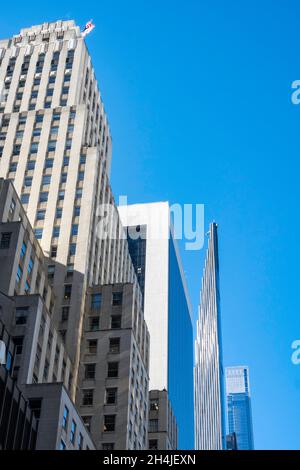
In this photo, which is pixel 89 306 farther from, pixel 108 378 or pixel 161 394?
pixel 161 394

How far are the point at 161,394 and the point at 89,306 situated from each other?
91.9 ft

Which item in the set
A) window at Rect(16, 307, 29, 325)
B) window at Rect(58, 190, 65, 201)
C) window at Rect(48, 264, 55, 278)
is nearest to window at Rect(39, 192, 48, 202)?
window at Rect(58, 190, 65, 201)

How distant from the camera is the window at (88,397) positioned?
99.1 metres

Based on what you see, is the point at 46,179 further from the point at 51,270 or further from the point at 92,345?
the point at 92,345

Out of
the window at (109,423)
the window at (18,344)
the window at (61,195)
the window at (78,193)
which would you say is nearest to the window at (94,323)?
the window at (109,423)

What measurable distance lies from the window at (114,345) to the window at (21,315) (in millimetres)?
24752

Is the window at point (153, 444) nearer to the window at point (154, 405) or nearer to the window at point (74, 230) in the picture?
the window at point (154, 405)

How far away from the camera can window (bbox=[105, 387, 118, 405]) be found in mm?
98500

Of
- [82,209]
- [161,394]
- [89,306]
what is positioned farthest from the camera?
[161,394]

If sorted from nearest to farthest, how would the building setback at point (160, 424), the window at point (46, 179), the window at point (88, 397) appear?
the window at point (88, 397) → the building setback at point (160, 424) → the window at point (46, 179)

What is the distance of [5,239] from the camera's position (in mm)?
88500

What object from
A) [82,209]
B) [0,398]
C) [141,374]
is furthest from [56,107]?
[0,398]

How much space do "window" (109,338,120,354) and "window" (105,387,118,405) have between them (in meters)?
5.95
